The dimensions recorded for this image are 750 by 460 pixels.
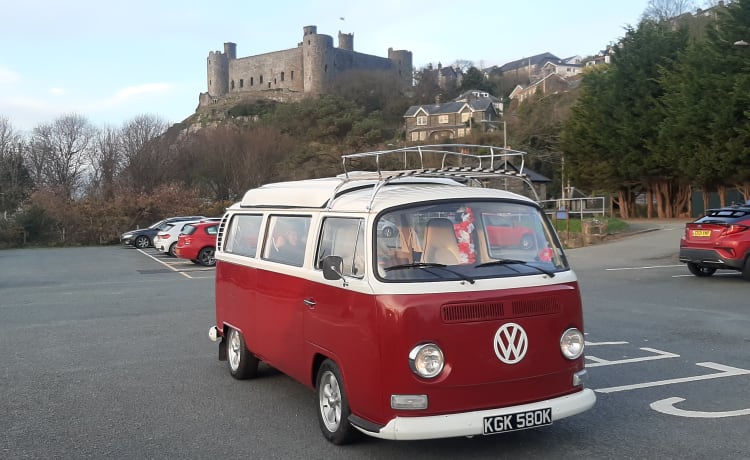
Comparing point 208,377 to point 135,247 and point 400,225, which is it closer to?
point 400,225

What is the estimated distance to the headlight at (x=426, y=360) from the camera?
15.8ft

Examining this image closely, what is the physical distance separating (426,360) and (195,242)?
21011mm

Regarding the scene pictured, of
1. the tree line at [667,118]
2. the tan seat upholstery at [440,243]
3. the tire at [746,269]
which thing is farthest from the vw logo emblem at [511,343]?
the tree line at [667,118]

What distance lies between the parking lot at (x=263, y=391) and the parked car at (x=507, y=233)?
157cm

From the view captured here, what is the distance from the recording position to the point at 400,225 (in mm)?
5395

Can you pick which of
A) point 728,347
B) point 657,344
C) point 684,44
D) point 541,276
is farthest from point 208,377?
point 684,44

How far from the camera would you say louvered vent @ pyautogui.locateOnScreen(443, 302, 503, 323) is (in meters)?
4.90

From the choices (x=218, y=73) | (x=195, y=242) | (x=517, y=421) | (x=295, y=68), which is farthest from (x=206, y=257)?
(x=218, y=73)

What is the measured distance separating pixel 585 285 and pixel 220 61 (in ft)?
468

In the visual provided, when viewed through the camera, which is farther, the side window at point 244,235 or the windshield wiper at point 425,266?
the side window at point 244,235

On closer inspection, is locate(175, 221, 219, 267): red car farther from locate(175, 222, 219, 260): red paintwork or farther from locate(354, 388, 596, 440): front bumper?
locate(354, 388, 596, 440): front bumper

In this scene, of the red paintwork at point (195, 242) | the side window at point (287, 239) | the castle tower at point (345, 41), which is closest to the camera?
the side window at point (287, 239)

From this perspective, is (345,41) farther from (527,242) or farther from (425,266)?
(425,266)

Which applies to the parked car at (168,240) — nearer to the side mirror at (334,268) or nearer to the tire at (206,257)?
the tire at (206,257)
